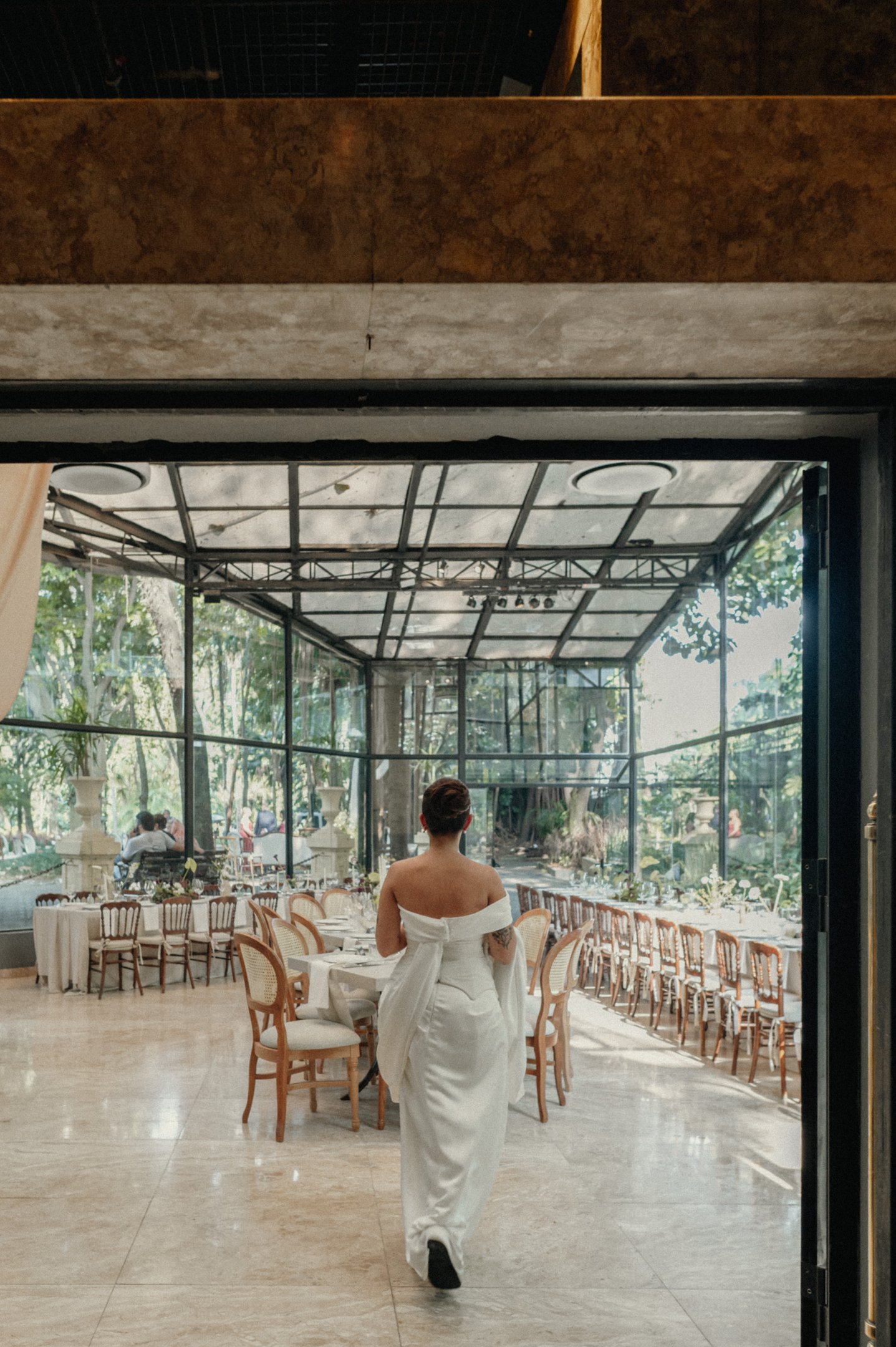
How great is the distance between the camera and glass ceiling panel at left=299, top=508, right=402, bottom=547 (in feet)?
45.5

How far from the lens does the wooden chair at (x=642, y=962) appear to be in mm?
9312

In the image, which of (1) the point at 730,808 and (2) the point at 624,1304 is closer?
(2) the point at 624,1304

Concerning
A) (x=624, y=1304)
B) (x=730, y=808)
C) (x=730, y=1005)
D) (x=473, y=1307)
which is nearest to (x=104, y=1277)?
(x=473, y=1307)

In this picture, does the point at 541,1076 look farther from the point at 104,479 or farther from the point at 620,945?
the point at 104,479

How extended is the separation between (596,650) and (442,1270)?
45.4ft

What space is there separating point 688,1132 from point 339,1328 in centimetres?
284

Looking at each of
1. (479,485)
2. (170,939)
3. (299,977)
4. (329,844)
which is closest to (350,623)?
(329,844)

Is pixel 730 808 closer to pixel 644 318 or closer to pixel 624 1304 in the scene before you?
pixel 624 1304

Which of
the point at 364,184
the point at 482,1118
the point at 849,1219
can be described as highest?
the point at 364,184

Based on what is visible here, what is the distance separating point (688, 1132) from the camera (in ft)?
19.0

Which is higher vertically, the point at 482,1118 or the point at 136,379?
the point at 136,379

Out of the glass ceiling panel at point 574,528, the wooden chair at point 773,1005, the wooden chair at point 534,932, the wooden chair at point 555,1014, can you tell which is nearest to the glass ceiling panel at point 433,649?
the glass ceiling panel at point 574,528

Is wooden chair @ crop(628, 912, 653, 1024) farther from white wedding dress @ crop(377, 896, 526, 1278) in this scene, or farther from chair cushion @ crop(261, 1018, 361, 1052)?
white wedding dress @ crop(377, 896, 526, 1278)

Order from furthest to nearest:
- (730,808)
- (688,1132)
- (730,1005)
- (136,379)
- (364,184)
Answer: (730,808)
(730,1005)
(688,1132)
(136,379)
(364,184)
